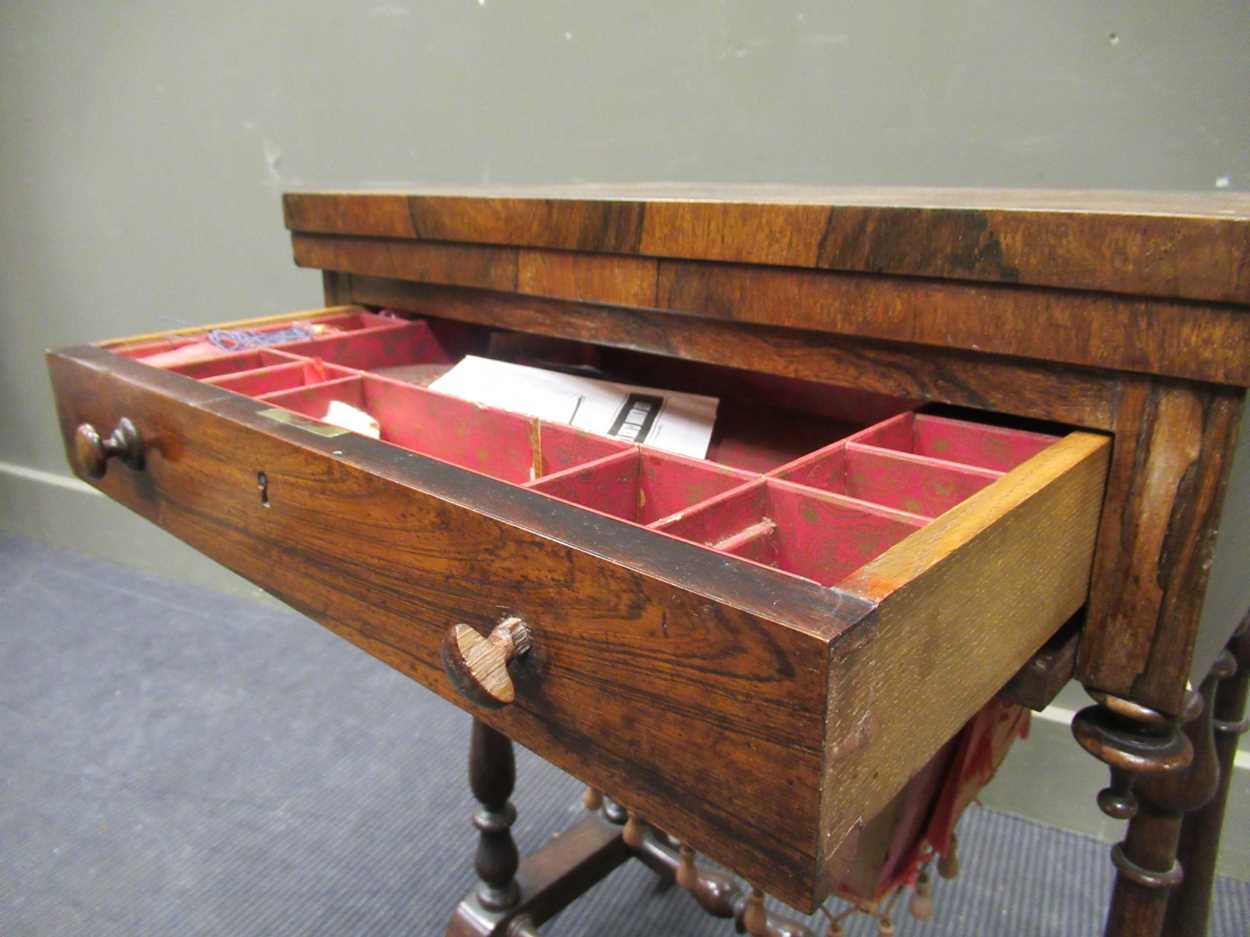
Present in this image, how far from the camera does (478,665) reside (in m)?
0.44

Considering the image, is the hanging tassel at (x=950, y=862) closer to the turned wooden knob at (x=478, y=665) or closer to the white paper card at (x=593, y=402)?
the white paper card at (x=593, y=402)

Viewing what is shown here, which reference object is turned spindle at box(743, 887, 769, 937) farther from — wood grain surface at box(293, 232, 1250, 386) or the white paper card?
wood grain surface at box(293, 232, 1250, 386)

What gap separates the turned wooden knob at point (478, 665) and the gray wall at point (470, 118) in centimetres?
92

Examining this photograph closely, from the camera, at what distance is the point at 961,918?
3.88 ft

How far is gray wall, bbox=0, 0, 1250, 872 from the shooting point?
103 cm

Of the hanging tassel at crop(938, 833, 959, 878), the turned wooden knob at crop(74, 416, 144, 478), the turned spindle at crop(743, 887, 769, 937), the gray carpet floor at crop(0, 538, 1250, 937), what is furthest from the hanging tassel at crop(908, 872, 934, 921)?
the turned wooden knob at crop(74, 416, 144, 478)

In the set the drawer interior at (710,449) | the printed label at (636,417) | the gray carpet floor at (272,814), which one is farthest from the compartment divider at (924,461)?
the gray carpet floor at (272,814)

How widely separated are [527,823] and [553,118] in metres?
1.04

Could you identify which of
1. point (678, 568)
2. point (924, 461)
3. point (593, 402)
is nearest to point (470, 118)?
point (593, 402)

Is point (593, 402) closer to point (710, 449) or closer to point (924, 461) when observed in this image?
point (710, 449)

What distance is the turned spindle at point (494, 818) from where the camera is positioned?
1.04 metres

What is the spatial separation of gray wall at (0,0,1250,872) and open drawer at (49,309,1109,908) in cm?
60

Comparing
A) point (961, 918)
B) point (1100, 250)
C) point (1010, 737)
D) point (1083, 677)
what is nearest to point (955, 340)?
point (1100, 250)

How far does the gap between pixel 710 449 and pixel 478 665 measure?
0.37 metres
